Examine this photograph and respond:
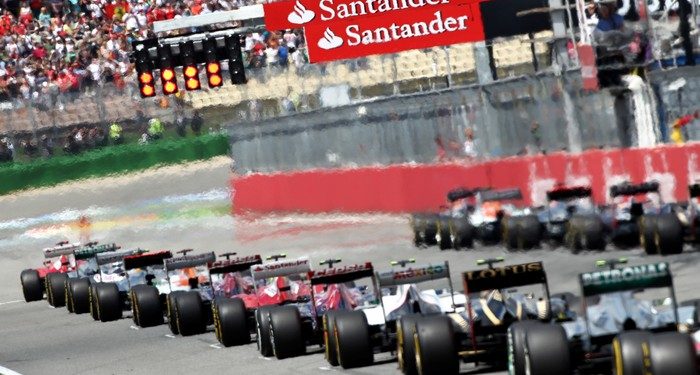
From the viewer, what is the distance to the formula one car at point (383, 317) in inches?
695

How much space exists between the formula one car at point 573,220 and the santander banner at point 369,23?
9.74m

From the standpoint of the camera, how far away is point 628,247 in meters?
27.4

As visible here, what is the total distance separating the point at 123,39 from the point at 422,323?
Result: 119 ft

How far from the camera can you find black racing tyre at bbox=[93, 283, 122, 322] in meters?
27.3

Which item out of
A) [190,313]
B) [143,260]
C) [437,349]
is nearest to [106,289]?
[143,260]

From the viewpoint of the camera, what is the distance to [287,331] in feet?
63.5

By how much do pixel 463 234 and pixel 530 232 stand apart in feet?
8.55

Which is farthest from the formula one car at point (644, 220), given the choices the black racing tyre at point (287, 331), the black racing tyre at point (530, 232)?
the black racing tyre at point (287, 331)

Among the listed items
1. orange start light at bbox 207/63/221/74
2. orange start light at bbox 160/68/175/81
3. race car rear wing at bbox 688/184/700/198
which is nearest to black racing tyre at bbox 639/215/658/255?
race car rear wing at bbox 688/184/700/198

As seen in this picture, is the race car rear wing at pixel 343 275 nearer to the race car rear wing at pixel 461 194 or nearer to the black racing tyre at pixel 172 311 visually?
the black racing tyre at pixel 172 311

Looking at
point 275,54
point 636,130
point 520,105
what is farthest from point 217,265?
point 275,54

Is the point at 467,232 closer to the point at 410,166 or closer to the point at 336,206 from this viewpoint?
the point at 410,166

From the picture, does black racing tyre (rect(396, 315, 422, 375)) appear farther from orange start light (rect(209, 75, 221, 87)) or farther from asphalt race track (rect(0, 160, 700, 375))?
orange start light (rect(209, 75, 221, 87))

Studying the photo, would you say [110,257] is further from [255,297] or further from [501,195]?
[255,297]
